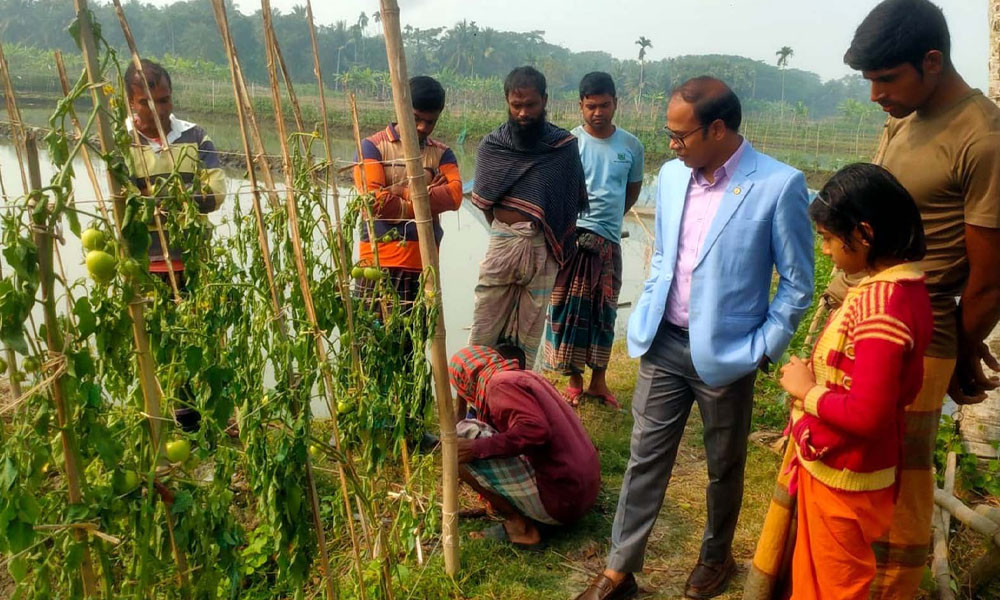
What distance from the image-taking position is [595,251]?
13.9ft

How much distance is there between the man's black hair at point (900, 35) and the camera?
1.98 m

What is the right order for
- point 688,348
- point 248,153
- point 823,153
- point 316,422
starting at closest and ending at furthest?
point 248,153, point 688,348, point 316,422, point 823,153

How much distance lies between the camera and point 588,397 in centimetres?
448

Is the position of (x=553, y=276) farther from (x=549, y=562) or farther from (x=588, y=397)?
(x=549, y=562)

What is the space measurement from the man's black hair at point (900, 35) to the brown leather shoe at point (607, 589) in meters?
1.74

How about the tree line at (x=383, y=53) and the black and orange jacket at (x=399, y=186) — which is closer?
the black and orange jacket at (x=399, y=186)

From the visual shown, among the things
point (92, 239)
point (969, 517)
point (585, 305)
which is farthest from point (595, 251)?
point (92, 239)

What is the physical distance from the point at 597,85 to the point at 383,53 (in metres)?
51.2

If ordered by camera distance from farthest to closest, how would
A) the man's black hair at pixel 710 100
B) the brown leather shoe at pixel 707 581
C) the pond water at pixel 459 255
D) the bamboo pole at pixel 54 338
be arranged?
1. the pond water at pixel 459 255
2. the brown leather shoe at pixel 707 581
3. the man's black hair at pixel 710 100
4. the bamboo pole at pixel 54 338

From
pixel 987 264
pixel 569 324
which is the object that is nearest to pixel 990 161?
pixel 987 264

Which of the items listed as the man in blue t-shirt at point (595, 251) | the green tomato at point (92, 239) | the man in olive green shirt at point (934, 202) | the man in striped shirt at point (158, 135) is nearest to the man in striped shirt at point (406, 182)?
A: the man in striped shirt at point (158, 135)

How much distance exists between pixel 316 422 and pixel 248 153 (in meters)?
2.31

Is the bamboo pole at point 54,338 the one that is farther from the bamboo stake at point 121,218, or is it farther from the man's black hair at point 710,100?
the man's black hair at point 710,100

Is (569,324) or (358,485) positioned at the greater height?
(358,485)
